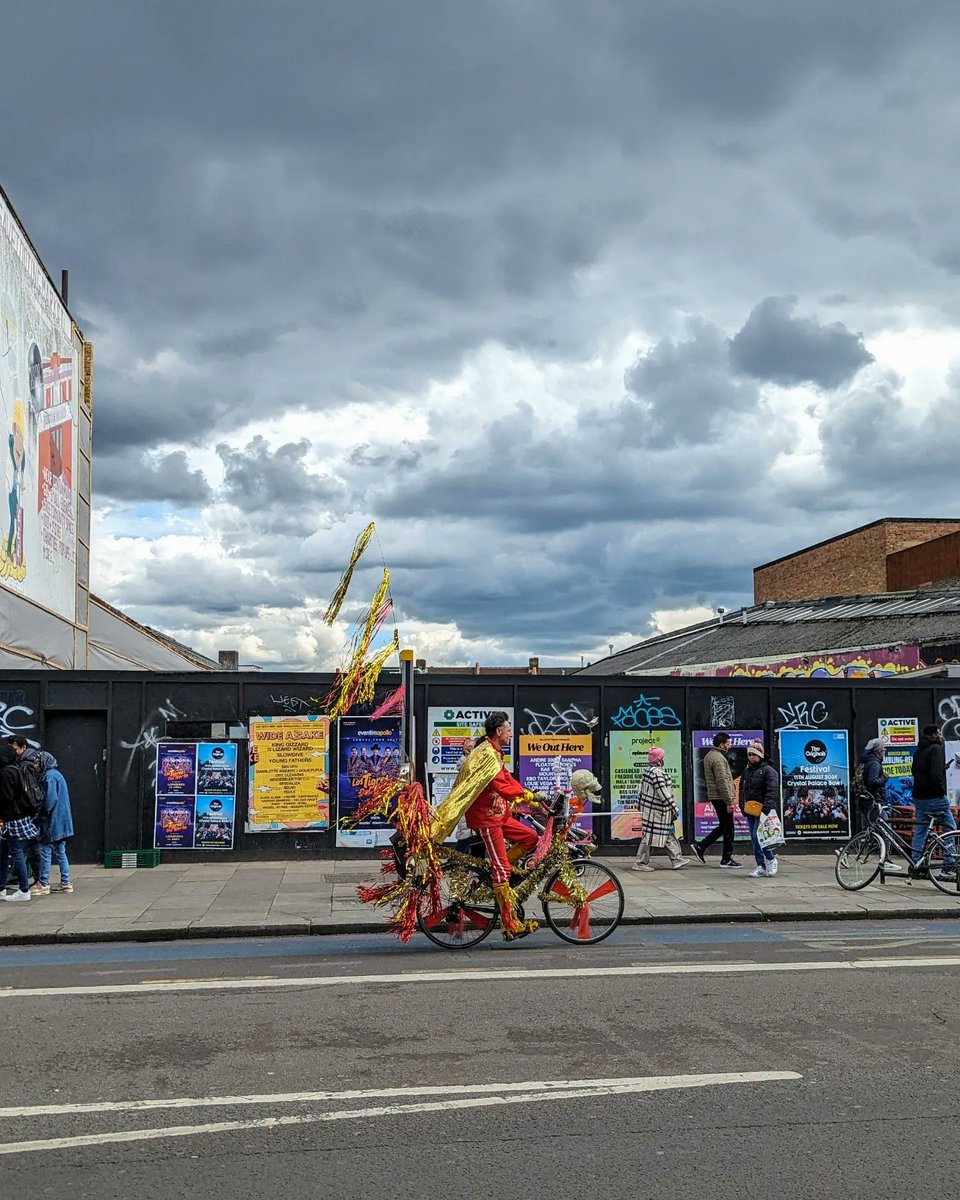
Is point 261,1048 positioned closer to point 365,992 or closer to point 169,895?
point 365,992

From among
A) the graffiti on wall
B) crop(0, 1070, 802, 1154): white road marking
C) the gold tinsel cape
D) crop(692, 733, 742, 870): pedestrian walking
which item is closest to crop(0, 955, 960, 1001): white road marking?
the gold tinsel cape

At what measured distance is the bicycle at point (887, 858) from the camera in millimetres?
12750

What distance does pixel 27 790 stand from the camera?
11.8 m

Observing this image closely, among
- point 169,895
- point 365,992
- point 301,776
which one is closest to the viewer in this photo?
point 365,992

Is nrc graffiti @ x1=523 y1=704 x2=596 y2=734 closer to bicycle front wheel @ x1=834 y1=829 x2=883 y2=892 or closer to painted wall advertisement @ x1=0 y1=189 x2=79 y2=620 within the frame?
bicycle front wheel @ x1=834 y1=829 x2=883 y2=892

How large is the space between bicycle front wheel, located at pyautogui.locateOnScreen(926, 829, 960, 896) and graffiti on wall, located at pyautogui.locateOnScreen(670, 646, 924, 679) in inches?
314

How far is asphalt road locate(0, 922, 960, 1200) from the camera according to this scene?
463cm

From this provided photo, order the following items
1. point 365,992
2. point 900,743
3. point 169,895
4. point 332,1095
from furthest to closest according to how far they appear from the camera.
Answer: point 900,743
point 169,895
point 365,992
point 332,1095

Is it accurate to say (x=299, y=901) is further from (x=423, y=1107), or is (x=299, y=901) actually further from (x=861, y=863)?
(x=423, y=1107)

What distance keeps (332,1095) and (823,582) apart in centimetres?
4971

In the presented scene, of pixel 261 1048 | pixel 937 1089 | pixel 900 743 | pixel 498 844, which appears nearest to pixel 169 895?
pixel 498 844

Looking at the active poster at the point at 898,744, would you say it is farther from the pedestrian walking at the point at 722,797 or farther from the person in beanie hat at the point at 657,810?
the person in beanie hat at the point at 657,810

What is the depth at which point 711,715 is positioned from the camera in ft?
55.2

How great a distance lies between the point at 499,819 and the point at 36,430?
46.5 ft
